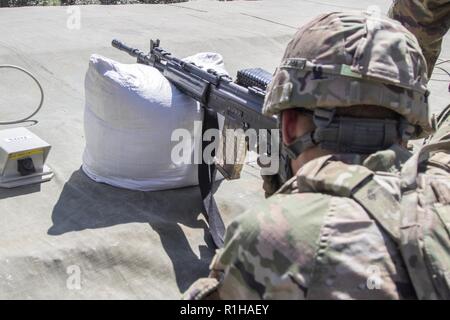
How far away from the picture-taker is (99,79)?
352cm

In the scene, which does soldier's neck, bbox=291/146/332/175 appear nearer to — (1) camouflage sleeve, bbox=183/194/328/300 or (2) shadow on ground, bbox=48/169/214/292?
(1) camouflage sleeve, bbox=183/194/328/300

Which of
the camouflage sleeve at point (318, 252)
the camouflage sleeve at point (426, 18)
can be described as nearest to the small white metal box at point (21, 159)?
the camouflage sleeve at point (426, 18)

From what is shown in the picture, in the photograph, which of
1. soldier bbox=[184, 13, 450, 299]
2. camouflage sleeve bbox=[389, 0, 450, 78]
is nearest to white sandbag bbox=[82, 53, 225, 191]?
camouflage sleeve bbox=[389, 0, 450, 78]

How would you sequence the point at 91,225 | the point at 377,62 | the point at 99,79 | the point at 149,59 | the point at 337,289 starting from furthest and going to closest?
the point at 149,59, the point at 99,79, the point at 91,225, the point at 377,62, the point at 337,289

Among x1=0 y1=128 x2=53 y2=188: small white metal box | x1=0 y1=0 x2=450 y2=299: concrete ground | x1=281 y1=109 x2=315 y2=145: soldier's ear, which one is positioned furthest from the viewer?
x1=0 y1=128 x2=53 y2=188: small white metal box

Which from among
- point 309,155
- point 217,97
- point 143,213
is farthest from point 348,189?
point 143,213

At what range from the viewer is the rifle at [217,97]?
9.67 feet

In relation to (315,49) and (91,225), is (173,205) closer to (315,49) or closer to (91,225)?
(91,225)

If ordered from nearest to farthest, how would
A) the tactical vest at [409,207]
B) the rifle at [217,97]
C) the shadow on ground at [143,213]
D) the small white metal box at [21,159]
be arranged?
the tactical vest at [409,207], the rifle at [217,97], the shadow on ground at [143,213], the small white metal box at [21,159]

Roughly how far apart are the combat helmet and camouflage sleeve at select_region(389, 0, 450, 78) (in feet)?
6.60

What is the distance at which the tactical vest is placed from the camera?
1233 mm

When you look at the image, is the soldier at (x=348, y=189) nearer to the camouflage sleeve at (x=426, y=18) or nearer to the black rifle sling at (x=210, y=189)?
the black rifle sling at (x=210, y=189)

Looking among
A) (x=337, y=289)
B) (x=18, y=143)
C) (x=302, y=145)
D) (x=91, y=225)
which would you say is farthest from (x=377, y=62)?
(x=18, y=143)

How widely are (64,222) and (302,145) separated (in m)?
2.03
